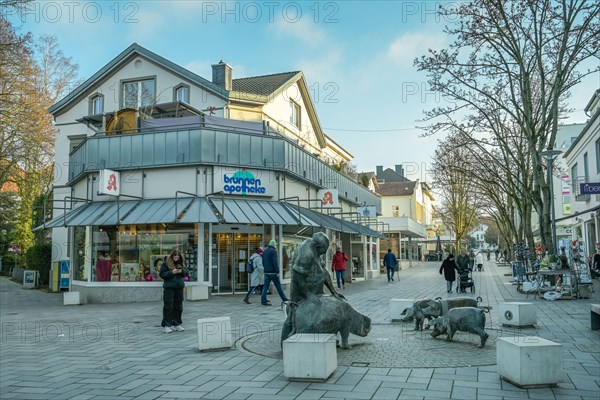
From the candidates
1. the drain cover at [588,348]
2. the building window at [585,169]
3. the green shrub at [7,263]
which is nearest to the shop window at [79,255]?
the drain cover at [588,348]

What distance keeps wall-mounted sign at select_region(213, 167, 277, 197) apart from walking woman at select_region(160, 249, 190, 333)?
25.3 feet

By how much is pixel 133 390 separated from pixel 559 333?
745 cm

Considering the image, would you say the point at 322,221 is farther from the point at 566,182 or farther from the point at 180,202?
the point at 566,182

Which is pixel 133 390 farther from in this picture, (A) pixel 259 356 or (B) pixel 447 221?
(B) pixel 447 221

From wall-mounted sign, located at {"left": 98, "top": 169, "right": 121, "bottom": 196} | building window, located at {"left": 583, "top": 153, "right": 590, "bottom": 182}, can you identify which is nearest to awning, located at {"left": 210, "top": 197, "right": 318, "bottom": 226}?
wall-mounted sign, located at {"left": 98, "top": 169, "right": 121, "bottom": 196}

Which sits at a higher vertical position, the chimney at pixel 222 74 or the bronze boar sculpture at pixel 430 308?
the chimney at pixel 222 74

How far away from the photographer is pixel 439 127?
18922 mm

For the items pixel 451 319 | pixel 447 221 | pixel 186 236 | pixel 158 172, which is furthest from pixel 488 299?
pixel 447 221

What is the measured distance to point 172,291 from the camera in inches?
408

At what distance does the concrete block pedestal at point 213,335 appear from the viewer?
815 cm

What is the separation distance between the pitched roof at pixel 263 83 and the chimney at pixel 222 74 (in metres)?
1.50

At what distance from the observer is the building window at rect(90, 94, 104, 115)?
84.1 ft

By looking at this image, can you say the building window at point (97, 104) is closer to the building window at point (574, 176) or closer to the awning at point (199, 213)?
the awning at point (199, 213)

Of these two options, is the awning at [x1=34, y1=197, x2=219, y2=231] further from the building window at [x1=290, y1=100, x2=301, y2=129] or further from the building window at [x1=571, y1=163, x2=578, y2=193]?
the building window at [x1=571, y1=163, x2=578, y2=193]
